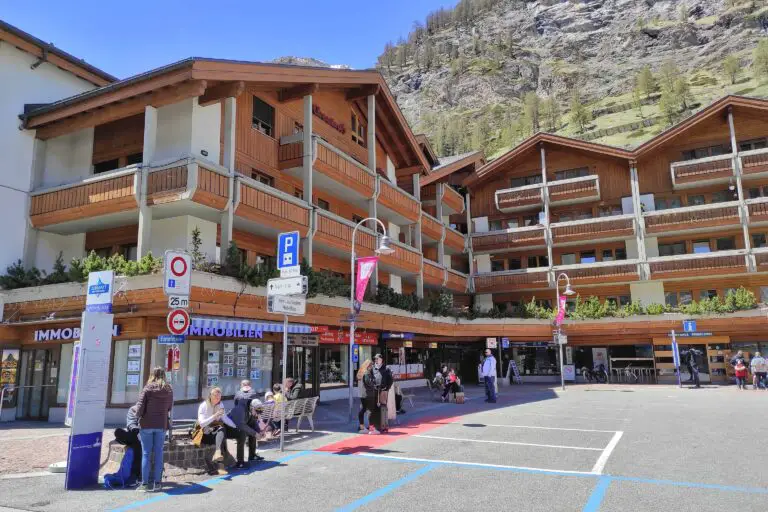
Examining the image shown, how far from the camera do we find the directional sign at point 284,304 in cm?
1199

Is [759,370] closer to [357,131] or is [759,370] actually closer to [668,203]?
[668,203]

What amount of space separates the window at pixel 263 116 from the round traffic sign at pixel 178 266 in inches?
479

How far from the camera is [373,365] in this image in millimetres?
14672

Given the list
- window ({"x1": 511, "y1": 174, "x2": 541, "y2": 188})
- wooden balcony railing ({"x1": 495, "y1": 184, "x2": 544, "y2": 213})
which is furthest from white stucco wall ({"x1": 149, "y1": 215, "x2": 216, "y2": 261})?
window ({"x1": 511, "y1": 174, "x2": 541, "y2": 188})

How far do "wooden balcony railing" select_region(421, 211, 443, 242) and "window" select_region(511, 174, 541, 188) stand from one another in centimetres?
1047

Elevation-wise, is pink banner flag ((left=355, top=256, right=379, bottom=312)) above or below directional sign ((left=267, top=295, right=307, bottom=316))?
above

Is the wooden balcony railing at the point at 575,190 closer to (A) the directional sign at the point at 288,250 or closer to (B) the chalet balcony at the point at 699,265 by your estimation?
(B) the chalet balcony at the point at 699,265

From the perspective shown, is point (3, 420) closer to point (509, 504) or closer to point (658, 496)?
point (509, 504)

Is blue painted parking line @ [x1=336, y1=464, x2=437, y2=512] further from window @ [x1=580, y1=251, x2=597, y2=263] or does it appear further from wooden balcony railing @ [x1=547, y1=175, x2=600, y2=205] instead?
window @ [x1=580, y1=251, x2=597, y2=263]

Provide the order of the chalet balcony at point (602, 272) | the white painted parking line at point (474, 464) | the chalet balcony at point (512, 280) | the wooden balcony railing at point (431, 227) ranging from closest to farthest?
the white painted parking line at point (474, 464), the wooden balcony railing at point (431, 227), the chalet balcony at point (602, 272), the chalet balcony at point (512, 280)

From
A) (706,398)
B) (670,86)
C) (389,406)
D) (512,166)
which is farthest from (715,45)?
(389,406)

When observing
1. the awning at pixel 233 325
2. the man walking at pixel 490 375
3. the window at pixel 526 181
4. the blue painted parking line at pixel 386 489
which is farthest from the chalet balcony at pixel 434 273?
the blue painted parking line at pixel 386 489

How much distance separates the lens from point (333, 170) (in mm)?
23906

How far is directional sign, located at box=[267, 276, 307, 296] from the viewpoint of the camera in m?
11.7
